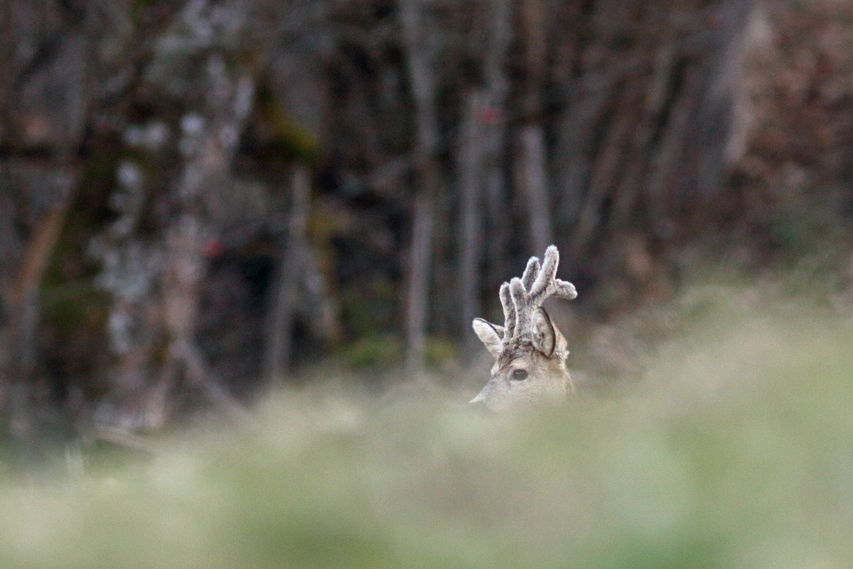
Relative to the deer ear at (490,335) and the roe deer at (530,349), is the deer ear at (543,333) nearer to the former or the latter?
the roe deer at (530,349)

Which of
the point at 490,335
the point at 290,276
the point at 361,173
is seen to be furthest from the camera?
the point at 361,173

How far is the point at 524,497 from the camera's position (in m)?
1.85

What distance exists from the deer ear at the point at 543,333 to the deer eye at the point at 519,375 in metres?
0.07

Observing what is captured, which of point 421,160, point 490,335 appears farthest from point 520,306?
point 421,160

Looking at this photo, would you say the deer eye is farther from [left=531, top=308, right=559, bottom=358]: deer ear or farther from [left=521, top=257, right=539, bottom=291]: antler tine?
[left=521, top=257, right=539, bottom=291]: antler tine

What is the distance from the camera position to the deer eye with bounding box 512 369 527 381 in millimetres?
2971

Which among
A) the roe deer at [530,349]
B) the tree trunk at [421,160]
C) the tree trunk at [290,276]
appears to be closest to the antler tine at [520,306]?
the roe deer at [530,349]

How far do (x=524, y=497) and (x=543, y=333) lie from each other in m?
1.14

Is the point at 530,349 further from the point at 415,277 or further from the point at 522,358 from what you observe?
the point at 415,277

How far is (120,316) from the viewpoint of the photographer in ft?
29.1

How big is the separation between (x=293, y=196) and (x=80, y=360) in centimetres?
379

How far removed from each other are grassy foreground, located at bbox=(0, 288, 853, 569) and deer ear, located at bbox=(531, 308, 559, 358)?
17.0 inches

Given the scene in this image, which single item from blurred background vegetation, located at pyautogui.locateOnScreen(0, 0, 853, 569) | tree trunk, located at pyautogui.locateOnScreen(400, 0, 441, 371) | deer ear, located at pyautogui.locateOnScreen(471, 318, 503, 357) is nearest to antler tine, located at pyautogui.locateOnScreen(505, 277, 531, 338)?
deer ear, located at pyautogui.locateOnScreen(471, 318, 503, 357)

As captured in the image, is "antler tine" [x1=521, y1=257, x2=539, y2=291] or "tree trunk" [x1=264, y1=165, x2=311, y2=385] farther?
"tree trunk" [x1=264, y1=165, x2=311, y2=385]
